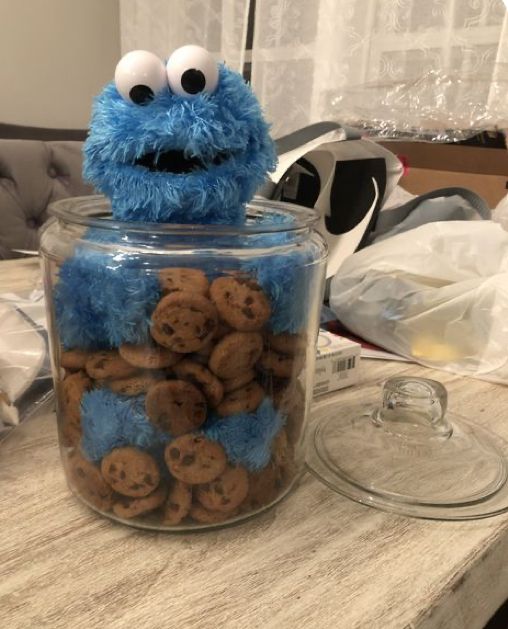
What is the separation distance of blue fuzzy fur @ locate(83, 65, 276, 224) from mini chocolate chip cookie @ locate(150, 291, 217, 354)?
55mm

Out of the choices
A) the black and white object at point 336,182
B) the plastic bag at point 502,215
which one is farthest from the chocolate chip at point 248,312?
the plastic bag at point 502,215

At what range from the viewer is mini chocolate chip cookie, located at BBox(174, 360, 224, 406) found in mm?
294

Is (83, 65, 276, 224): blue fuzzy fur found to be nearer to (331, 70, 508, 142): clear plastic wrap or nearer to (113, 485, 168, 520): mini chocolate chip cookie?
(113, 485, 168, 520): mini chocolate chip cookie

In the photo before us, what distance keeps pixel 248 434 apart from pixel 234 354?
5cm

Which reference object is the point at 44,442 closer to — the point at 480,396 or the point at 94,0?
the point at 480,396

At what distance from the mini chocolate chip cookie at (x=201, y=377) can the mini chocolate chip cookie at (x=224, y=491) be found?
42 mm

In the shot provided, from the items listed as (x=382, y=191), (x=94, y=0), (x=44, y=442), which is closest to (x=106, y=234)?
(x=44, y=442)

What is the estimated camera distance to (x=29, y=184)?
4.46 feet

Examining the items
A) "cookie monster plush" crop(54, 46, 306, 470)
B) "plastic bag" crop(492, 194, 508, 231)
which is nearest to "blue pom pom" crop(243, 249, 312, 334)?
"cookie monster plush" crop(54, 46, 306, 470)

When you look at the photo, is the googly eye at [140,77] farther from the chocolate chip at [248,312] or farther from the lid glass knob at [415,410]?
the lid glass knob at [415,410]

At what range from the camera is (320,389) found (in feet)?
1.65

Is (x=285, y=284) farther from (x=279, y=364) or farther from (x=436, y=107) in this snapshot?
(x=436, y=107)

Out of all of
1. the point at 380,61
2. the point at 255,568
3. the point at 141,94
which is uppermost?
the point at 380,61

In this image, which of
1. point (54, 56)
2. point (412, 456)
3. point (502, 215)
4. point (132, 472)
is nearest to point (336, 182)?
point (502, 215)
